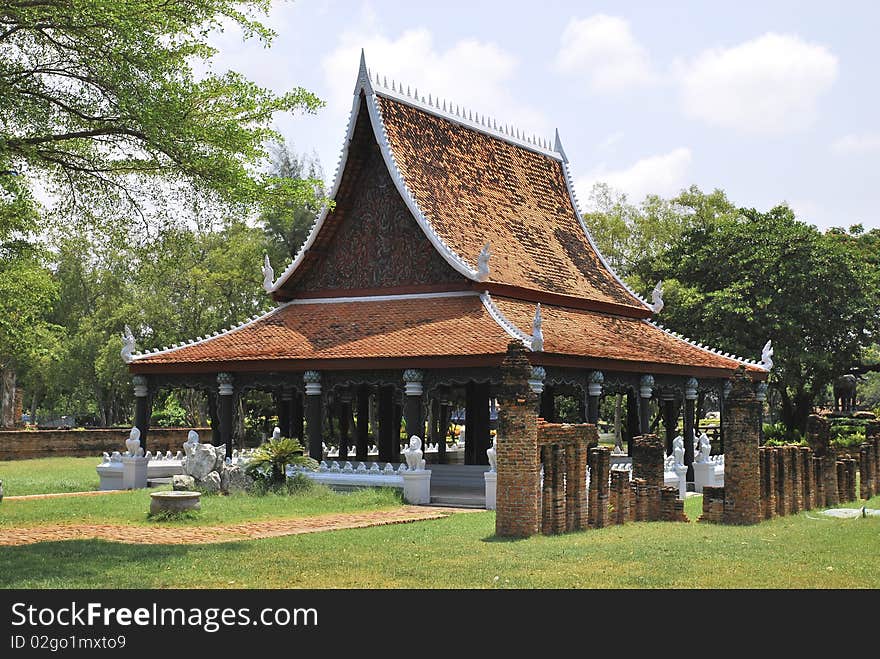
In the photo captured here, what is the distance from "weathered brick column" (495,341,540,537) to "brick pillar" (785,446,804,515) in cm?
470

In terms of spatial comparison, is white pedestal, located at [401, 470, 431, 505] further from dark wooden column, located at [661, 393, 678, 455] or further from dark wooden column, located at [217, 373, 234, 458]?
dark wooden column, located at [661, 393, 678, 455]

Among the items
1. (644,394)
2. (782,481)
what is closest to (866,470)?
(782,481)

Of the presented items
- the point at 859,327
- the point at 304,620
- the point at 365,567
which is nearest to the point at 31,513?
the point at 365,567

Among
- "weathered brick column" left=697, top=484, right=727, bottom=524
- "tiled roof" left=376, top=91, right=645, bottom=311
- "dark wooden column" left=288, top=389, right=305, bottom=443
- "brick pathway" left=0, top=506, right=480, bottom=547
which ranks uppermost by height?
"tiled roof" left=376, top=91, right=645, bottom=311

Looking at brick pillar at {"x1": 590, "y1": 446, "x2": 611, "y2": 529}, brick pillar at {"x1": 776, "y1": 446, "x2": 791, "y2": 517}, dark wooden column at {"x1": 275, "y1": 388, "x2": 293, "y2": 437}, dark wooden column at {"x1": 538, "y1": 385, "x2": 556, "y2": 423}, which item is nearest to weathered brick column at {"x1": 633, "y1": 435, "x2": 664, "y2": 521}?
brick pillar at {"x1": 590, "y1": 446, "x2": 611, "y2": 529}

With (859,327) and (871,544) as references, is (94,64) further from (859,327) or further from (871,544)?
(859,327)

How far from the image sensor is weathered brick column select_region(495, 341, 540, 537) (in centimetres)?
1263

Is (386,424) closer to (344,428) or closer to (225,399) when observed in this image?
(344,428)

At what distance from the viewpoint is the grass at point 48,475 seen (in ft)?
74.8

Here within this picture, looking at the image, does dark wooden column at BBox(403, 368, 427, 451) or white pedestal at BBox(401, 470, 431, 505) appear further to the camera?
dark wooden column at BBox(403, 368, 427, 451)

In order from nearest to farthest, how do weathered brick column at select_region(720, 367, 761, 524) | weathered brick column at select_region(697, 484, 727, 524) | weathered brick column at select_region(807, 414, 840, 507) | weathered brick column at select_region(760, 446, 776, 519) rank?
weathered brick column at select_region(720, 367, 761, 524) < weathered brick column at select_region(697, 484, 727, 524) < weathered brick column at select_region(760, 446, 776, 519) < weathered brick column at select_region(807, 414, 840, 507)

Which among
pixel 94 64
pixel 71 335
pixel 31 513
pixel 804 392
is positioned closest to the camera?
pixel 94 64

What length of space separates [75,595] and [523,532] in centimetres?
552

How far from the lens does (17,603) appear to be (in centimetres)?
846
